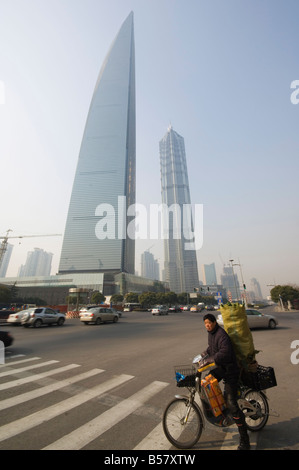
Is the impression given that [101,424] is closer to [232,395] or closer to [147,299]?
[232,395]

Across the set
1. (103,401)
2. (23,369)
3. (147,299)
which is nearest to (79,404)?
(103,401)

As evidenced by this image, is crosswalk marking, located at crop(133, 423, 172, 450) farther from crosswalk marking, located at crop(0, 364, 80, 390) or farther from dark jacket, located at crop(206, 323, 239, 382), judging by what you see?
crosswalk marking, located at crop(0, 364, 80, 390)

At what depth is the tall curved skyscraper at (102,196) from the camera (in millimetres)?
135500

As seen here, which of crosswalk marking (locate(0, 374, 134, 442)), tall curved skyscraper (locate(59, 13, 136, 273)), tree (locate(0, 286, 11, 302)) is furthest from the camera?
tall curved skyscraper (locate(59, 13, 136, 273))

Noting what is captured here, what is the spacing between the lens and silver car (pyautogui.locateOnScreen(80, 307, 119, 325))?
19.3m

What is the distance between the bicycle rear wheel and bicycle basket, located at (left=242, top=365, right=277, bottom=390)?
0.76 ft

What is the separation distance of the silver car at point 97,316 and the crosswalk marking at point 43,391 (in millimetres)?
13989

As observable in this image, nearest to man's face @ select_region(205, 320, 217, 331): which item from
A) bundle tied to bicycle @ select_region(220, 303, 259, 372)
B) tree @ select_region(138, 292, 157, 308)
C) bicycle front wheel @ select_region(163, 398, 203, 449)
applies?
bundle tied to bicycle @ select_region(220, 303, 259, 372)

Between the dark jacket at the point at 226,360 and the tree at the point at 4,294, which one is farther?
the tree at the point at 4,294

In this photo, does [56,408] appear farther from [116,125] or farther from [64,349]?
[116,125]

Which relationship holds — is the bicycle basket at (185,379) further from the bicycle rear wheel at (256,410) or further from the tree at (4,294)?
the tree at (4,294)

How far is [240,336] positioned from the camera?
3.46 m

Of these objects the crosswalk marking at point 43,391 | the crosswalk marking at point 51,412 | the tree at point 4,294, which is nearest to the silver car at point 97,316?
the crosswalk marking at point 43,391
